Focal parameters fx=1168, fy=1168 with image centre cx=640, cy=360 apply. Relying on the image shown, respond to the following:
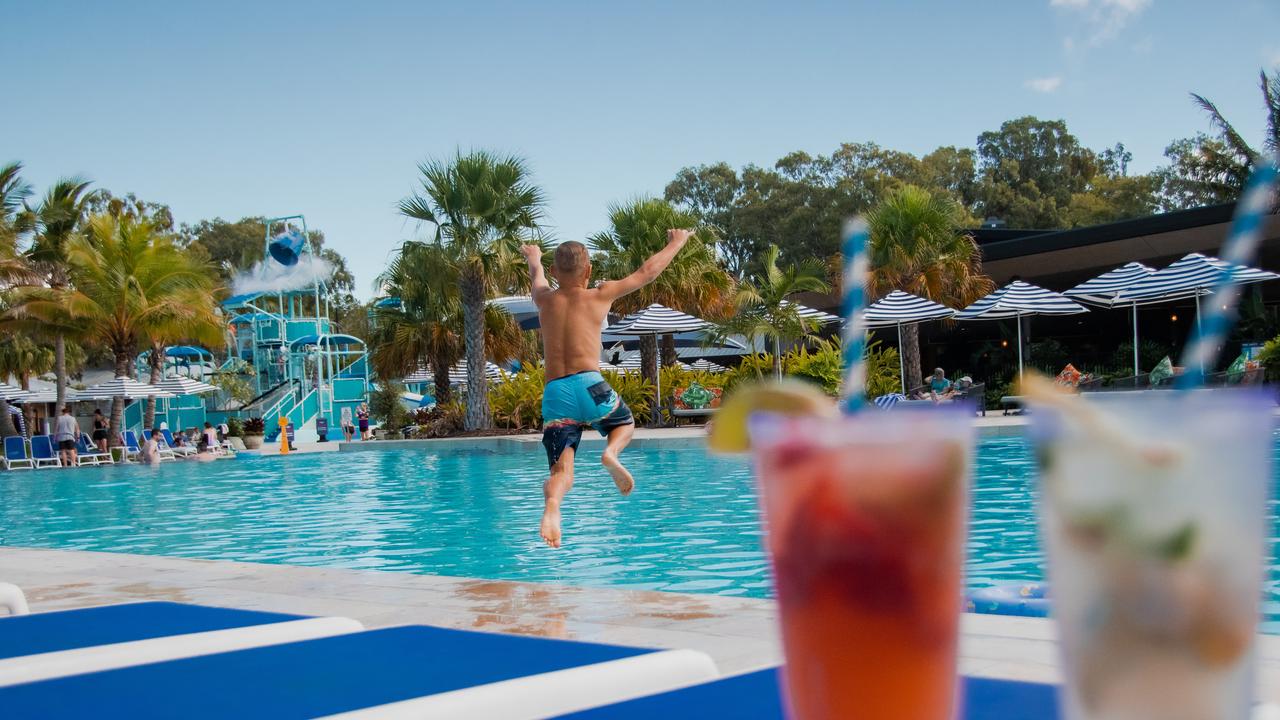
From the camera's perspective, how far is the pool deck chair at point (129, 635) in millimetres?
2309

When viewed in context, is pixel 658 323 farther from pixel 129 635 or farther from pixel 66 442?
pixel 129 635

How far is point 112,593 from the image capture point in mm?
5473

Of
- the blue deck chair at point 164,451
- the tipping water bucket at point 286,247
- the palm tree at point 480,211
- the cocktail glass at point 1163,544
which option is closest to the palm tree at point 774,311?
the palm tree at point 480,211

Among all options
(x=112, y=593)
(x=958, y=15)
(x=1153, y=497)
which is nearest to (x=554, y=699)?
(x=1153, y=497)

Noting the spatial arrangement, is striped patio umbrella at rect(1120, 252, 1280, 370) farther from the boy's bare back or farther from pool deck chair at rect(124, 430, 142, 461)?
pool deck chair at rect(124, 430, 142, 461)

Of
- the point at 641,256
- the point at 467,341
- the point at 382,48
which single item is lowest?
the point at 467,341

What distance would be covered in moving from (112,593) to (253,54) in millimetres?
33974

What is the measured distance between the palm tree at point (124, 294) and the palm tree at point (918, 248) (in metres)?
15.5

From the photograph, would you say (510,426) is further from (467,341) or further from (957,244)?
(957,244)

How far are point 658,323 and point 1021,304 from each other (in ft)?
22.3

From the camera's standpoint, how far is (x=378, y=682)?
6.99 ft

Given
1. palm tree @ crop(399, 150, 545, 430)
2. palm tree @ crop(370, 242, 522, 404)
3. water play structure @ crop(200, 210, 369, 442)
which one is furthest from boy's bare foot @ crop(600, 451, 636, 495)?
water play structure @ crop(200, 210, 369, 442)

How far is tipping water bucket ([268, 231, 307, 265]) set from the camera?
38.6 m

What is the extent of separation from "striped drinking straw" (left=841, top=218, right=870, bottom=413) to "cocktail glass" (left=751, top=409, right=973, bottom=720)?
0.20ft
